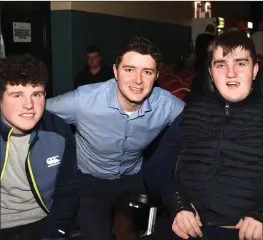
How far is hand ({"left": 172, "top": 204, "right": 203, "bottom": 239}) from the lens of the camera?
1.78 meters

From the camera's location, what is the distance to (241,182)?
1812 mm

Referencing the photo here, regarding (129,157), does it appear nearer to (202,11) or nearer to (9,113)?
(9,113)

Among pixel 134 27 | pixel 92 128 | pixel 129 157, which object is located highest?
pixel 134 27

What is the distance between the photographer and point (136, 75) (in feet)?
6.82

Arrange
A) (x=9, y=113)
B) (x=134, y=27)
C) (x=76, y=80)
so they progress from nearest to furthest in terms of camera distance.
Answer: (x=9, y=113) → (x=76, y=80) → (x=134, y=27)

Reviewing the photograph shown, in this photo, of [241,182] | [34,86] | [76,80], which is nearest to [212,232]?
[241,182]

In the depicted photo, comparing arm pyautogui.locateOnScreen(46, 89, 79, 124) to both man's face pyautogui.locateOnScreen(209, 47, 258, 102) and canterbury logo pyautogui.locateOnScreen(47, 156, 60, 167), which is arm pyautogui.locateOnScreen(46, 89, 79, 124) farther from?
man's face pyautogui.locateOnScreen(209, 47, 258, 102)

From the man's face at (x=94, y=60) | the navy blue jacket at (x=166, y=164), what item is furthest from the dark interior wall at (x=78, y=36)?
the navy blue jacket at (x=166, y=164)

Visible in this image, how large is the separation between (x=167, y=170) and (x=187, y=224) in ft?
1.02

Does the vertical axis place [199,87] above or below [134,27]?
below

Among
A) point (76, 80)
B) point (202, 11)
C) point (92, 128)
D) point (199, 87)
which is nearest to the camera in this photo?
point (199, 87)

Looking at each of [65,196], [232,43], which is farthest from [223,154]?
[65,196]

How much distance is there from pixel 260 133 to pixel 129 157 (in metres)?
0.75

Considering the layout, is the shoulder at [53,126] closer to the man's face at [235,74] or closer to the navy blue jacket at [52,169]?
the navy blue jacket at [52,169]
